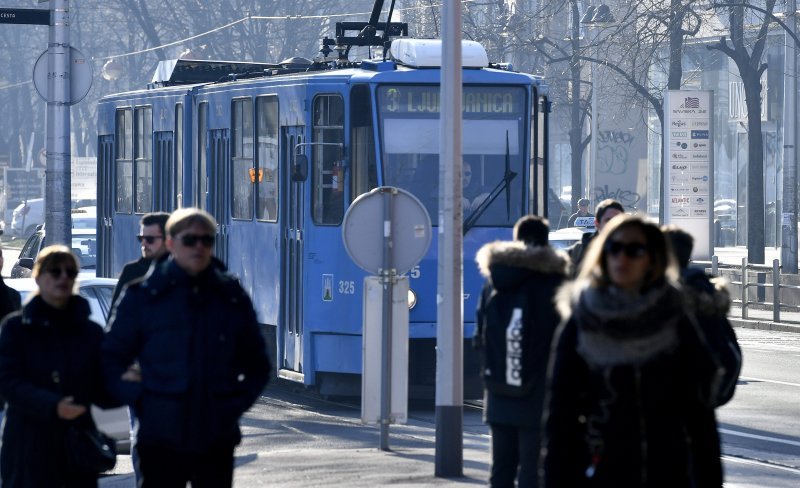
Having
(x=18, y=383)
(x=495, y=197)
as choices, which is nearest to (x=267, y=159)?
(x=495, y=197)

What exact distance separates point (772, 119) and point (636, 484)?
48.3 m

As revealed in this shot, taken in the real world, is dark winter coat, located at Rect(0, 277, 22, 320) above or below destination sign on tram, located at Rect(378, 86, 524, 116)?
below

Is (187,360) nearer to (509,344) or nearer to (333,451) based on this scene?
(509,344)

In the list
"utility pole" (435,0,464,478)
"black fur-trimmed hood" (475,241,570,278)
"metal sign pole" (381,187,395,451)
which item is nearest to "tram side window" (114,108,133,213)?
"metal sign pole" (381,187,395,451)

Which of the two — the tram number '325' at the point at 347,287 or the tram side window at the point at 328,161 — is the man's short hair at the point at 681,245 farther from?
the tram side window at the point at 328,161

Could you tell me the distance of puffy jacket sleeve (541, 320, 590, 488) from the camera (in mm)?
4980

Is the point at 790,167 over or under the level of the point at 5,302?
over

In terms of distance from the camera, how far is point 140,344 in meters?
6.41

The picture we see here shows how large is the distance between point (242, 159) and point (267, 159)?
676mm

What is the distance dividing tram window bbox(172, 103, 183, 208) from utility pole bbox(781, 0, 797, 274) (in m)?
14.0

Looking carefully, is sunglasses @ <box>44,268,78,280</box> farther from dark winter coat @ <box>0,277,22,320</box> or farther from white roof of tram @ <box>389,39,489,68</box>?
white roof of tram @ <box>389,39,489,68</box>

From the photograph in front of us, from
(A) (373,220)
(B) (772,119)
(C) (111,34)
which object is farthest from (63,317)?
(C) (111,34)

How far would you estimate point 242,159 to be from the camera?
693 inches

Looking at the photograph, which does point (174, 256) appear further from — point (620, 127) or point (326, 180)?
point (620, 127)
